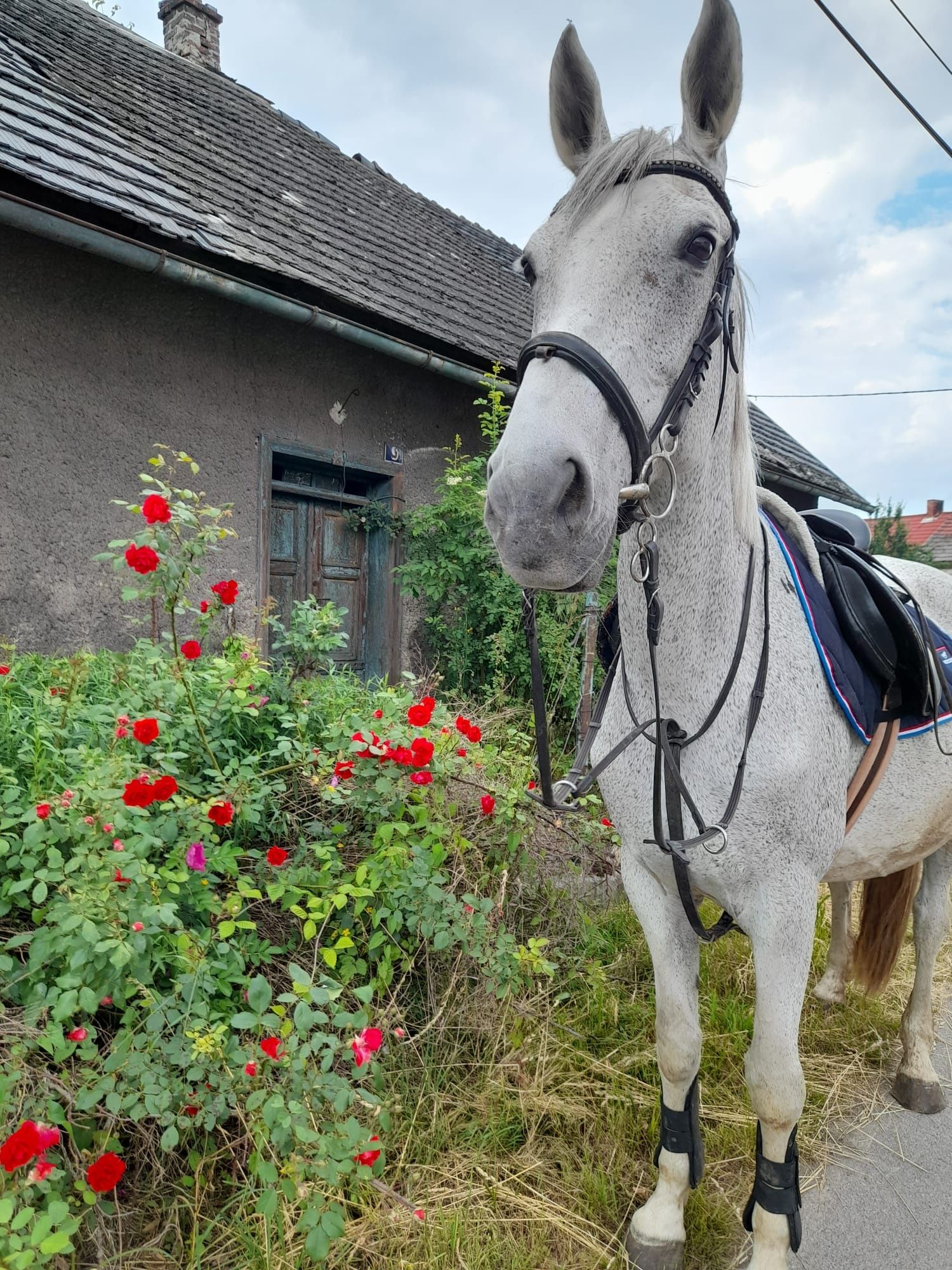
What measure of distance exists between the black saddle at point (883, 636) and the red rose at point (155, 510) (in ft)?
3.74

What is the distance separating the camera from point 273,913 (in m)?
2.16

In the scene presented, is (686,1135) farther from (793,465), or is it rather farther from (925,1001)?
(793,465)

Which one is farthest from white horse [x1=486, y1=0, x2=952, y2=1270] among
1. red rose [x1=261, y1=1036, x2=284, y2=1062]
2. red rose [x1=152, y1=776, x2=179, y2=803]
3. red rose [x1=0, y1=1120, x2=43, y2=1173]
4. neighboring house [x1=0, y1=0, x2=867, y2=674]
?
neighboring house [x1=0, y1=0, x2=867, y2=674]

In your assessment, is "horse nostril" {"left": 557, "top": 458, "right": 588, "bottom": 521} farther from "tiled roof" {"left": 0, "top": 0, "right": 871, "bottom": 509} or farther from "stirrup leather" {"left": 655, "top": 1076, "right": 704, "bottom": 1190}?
"tiled roof" {"left": 0, "top": 0, "right": 871, "bottom": 509}

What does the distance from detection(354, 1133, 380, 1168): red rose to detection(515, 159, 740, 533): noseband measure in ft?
4.49

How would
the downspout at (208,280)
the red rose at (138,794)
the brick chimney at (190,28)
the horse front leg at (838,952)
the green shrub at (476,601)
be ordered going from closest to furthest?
the red rose at (138,794), the horse front leg at (838,952), the downspout at (208,280), the green shrub at (476,601), the brick chimney at (190,28)

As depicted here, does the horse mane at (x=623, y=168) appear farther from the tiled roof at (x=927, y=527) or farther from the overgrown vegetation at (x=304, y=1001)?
the tiled roof at (x=927, y=527)

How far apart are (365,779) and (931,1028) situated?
2.10 meters

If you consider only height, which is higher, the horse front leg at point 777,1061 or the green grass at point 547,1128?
the horse front leg at point 777,1061

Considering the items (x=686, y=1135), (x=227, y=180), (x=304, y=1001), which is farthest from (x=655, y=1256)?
(x=227, y=180)

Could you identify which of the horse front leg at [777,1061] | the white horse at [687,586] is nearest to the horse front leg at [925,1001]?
the white horse at [687,586]

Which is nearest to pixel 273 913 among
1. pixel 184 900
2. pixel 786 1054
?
pixel 184 900

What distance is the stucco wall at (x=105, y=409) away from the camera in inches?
152

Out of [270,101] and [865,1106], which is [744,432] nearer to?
[865,1106]
